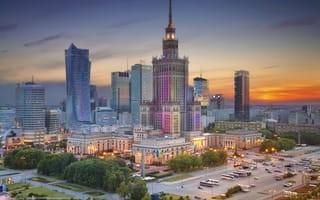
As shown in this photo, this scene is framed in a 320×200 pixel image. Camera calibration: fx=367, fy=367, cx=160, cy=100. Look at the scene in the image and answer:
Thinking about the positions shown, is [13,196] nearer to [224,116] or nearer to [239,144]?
[239,144]

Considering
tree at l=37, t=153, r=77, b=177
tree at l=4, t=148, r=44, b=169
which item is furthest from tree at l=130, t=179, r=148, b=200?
tree at l=4, t=148, r=44, b=169

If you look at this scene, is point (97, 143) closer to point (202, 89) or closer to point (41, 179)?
point (41, 179)

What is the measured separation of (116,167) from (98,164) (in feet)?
8.01

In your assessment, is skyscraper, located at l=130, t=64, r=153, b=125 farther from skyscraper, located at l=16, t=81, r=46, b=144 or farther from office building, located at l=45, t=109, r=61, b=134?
skyscraper, located at l=16, t=81, r=46, b=144

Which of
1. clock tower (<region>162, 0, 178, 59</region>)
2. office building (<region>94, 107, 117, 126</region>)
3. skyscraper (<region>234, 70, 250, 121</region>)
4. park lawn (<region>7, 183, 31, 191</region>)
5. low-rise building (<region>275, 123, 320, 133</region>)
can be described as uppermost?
clock tower (<region>162, 0, 178, 59</region>)

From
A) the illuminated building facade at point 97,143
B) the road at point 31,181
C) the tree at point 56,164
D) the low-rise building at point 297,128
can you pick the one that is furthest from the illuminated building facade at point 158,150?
the low-rise building at point 297,128

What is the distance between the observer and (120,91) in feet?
583

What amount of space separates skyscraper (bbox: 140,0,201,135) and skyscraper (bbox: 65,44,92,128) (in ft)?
216

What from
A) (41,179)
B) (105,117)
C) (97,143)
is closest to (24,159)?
(41,179)

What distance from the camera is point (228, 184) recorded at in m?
49.4

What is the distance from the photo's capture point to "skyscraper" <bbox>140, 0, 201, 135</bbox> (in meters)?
85.6

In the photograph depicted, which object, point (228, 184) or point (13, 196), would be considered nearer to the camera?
point (13, 196)

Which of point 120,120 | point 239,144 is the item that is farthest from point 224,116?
point 239,144

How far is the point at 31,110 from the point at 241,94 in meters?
99.7
